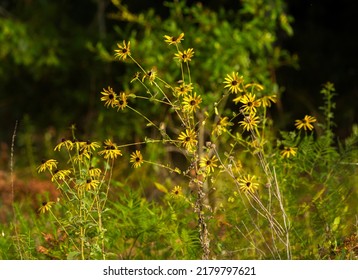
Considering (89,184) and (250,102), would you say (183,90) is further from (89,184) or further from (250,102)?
(89,184)

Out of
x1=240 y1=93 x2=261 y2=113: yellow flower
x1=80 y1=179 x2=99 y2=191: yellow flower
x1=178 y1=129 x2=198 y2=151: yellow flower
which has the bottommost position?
x1=80 y1=179 x2=99 y2=191: yellow flower

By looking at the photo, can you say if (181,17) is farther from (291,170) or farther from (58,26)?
(291,170)

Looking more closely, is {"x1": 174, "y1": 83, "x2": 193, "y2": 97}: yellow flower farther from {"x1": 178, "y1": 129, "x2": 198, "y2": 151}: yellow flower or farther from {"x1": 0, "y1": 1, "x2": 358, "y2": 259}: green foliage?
{"x1": 178, "y1": 129, "x2": 198, "y2": 151}: yellow flower

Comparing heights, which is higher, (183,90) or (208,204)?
(183,90)

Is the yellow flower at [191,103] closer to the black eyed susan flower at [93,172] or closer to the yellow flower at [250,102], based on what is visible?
the yellow flower at [250,102]

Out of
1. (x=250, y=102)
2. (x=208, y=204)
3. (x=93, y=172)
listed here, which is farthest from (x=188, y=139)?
(x=208, y=204)

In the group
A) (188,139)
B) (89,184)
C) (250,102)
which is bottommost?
(89,184)

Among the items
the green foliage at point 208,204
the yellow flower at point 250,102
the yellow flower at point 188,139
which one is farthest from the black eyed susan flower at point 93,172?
the yellow flower at point 250,102

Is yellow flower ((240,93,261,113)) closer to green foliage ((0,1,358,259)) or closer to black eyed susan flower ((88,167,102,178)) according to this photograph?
green foliage ((0,1,358,259))

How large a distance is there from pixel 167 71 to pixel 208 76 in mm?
417

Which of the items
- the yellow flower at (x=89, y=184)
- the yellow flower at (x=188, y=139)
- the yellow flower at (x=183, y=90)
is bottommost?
the yellow flower at (x=89, y=184)

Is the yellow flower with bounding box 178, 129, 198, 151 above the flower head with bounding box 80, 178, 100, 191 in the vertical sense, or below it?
above

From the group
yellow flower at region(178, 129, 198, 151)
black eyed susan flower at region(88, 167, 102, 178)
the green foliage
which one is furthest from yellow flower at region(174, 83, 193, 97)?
black eyed susan flower at region(88, 167, 102, 178)
